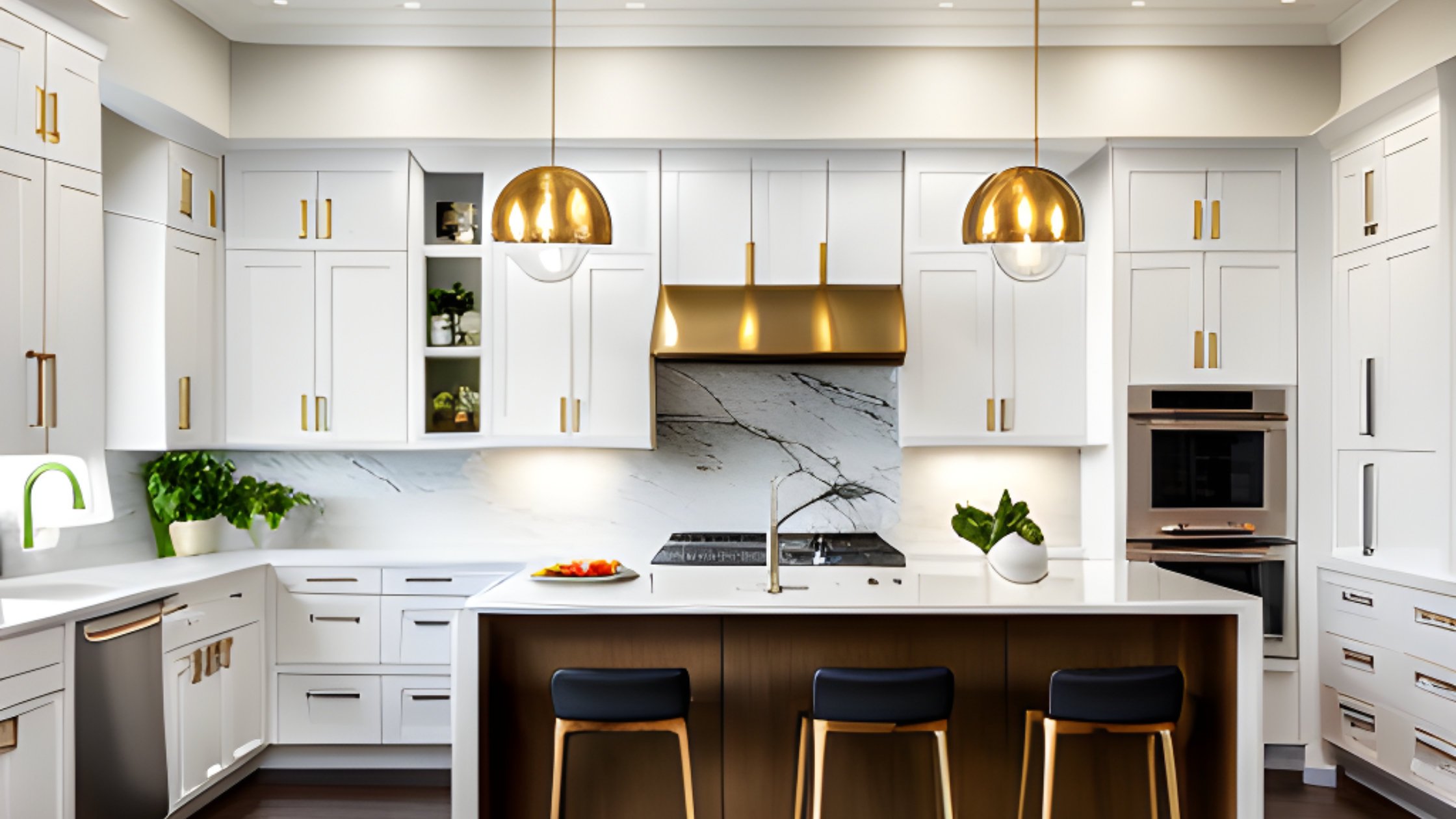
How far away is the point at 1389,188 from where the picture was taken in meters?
3.81

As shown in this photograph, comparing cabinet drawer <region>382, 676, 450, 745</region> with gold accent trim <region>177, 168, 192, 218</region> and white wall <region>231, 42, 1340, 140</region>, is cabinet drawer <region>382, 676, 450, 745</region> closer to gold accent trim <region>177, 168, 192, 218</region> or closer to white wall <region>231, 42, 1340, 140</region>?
gold accent trim <region>177, 168, 192, 218</region>

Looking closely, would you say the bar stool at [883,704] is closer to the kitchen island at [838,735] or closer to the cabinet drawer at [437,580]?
the kitchen island at [838,735]

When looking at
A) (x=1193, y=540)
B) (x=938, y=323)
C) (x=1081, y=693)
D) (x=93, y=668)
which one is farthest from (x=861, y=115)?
(x=93, y=668)

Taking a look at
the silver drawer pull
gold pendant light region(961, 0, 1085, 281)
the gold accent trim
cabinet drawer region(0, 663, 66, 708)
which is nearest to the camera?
cabinet drawer region(0, 663, 66, 708)

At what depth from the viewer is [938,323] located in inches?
178

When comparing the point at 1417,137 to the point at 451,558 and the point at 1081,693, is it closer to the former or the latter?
the point at 1081,693

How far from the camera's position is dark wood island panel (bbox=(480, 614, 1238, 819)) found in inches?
118

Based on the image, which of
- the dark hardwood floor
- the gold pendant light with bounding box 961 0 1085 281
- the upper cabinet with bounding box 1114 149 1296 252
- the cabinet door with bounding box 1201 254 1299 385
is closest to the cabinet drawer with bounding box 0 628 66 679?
the dark hardwood floor

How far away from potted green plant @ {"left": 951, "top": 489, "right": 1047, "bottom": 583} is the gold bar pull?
327 centimetres

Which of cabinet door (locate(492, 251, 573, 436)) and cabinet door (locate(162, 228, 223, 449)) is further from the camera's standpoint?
cabinet door (locate(492, 251, 573, 436))

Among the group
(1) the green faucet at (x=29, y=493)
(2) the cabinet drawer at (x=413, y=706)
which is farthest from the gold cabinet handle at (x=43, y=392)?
(2) the cabinet drawer at (x=413, y=706)

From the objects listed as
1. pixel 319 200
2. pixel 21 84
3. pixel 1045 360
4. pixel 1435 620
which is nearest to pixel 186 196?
pixel 319 200

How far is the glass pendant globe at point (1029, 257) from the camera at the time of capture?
9.50 feet

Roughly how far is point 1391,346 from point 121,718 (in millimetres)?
4824
